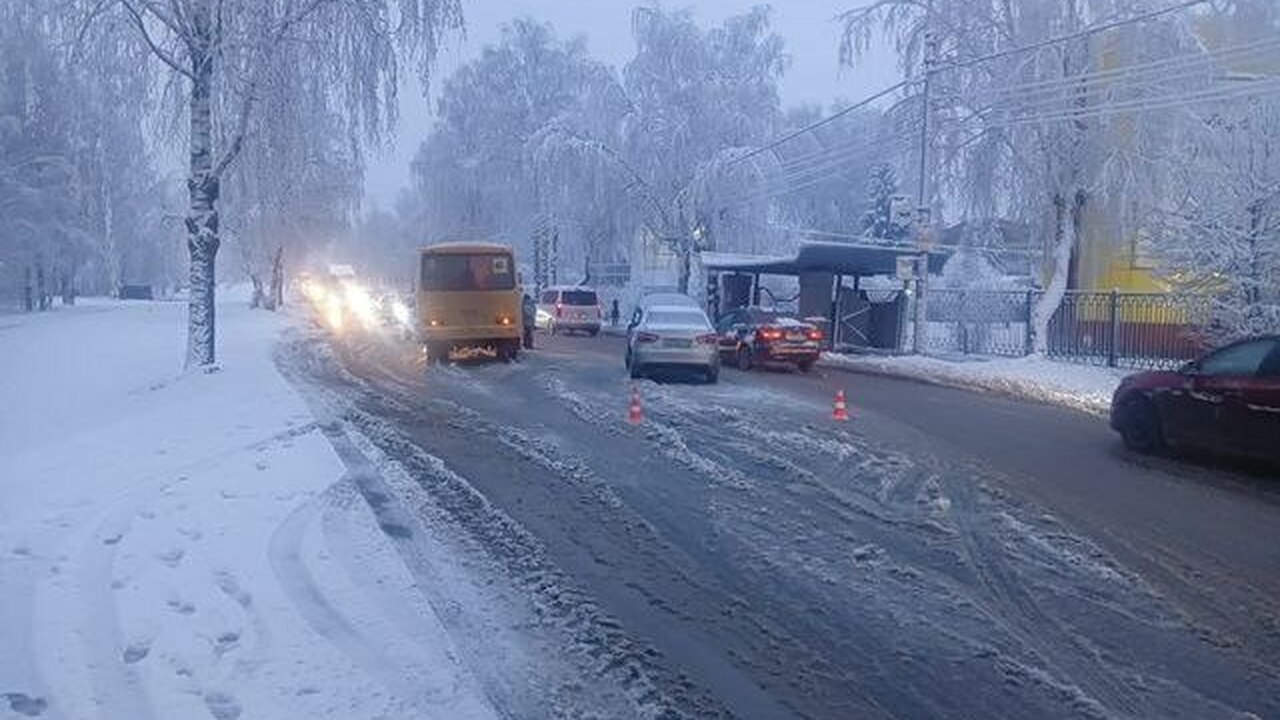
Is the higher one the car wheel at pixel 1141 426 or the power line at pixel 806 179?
the power line at pixel 806 179

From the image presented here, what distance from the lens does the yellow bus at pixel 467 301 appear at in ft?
95.2

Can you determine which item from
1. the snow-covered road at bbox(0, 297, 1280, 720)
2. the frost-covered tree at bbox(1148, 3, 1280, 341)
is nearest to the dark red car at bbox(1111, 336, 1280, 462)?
the snow-covered road at bbox(0, 297, 1280, 720)

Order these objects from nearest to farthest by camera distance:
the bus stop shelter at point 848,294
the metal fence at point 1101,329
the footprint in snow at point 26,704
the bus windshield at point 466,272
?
the footprint in snow at point 26,704, the metal fence at point 1101,329, the bus windshield at point 466,272, the bus stop shelter at point 848,294

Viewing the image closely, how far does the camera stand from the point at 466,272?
97.3ft

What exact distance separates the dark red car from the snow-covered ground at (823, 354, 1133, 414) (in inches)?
223

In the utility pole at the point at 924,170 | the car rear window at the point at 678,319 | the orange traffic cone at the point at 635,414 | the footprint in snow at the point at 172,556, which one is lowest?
the footprint in snow at the point at 172,556

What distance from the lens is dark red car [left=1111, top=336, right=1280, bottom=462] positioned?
38.0 ft

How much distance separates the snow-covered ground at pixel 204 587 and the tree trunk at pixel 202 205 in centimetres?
695

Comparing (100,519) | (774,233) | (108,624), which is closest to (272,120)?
(100,519)

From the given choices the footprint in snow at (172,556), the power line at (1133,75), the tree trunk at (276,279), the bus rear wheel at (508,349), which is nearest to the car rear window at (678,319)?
the bus rear wheel at (508,349)

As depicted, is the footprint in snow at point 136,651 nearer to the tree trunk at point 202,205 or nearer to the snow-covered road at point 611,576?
the snow-covered road at point 611,576

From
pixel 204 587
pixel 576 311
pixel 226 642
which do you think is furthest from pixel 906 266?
pixel 226 642

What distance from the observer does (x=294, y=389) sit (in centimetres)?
1972

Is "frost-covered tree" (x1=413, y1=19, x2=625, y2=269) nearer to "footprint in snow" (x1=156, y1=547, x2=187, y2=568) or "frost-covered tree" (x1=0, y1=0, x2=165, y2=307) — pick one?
"frost-covered tree" (x1=0, y1=0, x2=165, y2=307)
